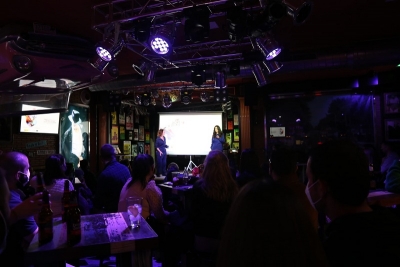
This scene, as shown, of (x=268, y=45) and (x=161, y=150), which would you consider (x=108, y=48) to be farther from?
(x=161, y=150)

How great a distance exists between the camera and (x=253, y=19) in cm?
368

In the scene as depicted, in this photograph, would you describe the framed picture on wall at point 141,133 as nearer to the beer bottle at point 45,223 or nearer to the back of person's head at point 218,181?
the back of person's head at point 218,181

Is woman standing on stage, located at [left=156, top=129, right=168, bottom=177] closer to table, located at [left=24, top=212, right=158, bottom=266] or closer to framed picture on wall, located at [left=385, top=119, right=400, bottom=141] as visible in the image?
framed picture on wall, located at [left=385, top=119, right=400, bottom=141]

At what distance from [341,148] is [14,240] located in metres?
1.78

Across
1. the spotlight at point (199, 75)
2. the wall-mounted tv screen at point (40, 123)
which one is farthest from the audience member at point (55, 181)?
the wall-mounted tv screen at point (40, 123)

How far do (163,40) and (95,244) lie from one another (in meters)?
3.02

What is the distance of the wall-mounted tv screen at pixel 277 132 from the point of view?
8406 mm

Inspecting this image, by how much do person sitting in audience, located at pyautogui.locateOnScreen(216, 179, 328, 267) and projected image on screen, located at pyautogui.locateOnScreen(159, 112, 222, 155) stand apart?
359 inches

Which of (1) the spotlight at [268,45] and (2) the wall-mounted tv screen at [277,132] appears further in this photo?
(2) the wall-mounted tv screen at [277,132]

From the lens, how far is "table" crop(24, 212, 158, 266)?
1.57m

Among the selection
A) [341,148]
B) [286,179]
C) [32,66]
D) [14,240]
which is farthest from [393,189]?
[32,66]

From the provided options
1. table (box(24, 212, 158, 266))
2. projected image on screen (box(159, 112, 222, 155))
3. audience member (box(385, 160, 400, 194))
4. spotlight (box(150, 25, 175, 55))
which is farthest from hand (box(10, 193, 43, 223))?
projected image on screen (box(159, 112, 222, 155))

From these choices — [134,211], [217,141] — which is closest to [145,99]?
[217,141]

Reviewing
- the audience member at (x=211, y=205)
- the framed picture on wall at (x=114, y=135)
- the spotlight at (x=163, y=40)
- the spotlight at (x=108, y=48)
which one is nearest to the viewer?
the audience member at (x=211, y=205)
